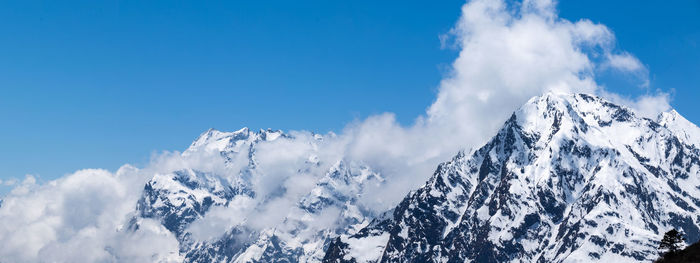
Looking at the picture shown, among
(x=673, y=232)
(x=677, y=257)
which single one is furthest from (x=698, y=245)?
(x=673, y=232)

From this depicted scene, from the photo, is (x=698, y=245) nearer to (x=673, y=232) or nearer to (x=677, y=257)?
(x=677, y=257)

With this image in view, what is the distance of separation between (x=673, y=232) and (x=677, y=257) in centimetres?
1302

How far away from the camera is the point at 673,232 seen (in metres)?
117

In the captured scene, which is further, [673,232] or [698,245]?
[673,232]

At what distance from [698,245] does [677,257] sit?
12.4ft

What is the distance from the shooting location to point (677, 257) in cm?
10525

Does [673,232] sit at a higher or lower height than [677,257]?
higher

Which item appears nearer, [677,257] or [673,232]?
[677,257]

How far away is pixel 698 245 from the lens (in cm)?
10662

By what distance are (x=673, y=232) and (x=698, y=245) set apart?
1087cm
